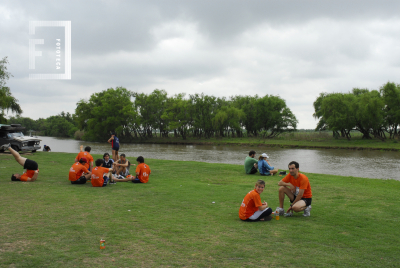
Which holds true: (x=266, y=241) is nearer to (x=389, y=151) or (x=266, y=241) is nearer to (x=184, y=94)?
(x=389, y=151)

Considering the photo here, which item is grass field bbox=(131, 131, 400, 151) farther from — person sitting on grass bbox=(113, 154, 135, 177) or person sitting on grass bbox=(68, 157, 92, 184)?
person sitting on grass bbox=(68, 157, 92, 184)

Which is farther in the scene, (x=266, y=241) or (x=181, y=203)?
(x=181, y=203)

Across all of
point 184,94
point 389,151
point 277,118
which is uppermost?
point 184,94

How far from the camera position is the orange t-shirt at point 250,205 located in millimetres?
7121

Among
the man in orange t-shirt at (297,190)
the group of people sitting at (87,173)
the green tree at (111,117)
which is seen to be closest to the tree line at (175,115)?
the green tree at (111,117)

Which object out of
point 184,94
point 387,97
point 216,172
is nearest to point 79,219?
point 216,172

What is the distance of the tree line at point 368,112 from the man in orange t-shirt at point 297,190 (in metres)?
57.4

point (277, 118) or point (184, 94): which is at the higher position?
point (184, 94)

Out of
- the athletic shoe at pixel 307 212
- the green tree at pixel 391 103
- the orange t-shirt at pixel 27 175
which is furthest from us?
the green tree at pixel 391 103

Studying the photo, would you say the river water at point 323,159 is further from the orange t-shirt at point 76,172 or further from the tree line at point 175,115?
the tree line at point 175,115

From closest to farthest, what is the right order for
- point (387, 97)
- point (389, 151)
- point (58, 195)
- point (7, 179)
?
point (58, 195)
point (7, 179)
point (389, 151)
point (387, 97)

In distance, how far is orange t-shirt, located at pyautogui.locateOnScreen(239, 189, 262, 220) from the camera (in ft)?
23.4

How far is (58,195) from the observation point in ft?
31.6

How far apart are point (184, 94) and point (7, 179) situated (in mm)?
74114
